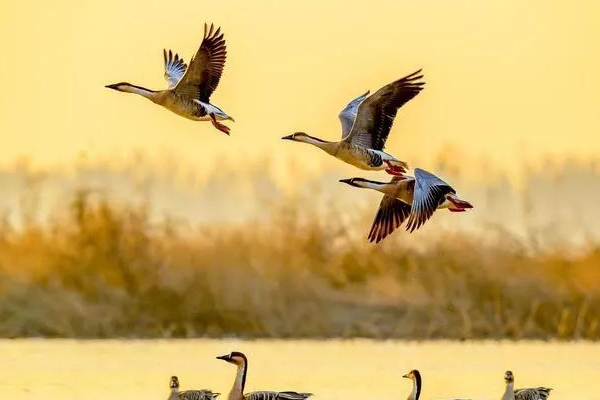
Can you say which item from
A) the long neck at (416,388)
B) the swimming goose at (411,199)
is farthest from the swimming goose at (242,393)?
the swimming goose at (411,199)

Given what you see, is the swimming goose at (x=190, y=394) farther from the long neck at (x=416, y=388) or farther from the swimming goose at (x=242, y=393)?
the long neck at (x=416, y=388)

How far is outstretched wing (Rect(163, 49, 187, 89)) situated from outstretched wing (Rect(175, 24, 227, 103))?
47.2 inches

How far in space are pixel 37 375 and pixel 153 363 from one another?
1.40 metres

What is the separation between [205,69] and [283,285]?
6493 mm

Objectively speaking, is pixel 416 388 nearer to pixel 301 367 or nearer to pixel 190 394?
pixel 190 394

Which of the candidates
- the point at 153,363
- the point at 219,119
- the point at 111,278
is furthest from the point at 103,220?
the point at 219,119

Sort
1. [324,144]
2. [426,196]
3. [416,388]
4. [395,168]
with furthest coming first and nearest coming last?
[416,388] → [324,144] → [395,168] → [426,196]

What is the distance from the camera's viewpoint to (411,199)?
726 inches

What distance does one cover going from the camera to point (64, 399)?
20609 mm

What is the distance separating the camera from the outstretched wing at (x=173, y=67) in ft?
65.8

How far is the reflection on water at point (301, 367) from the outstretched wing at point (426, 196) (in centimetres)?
345

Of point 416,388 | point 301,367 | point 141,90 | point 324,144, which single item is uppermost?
point 141,90

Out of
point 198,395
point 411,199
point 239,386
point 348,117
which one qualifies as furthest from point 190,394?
point 348,117

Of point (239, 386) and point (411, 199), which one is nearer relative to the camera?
point (411, 199)
